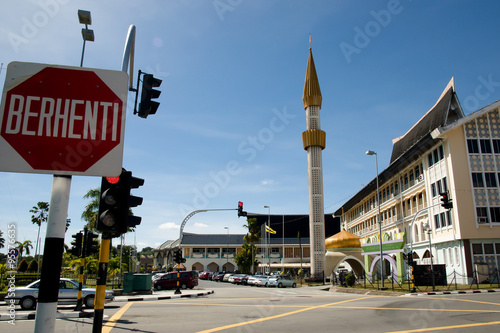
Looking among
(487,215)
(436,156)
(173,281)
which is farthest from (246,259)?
(487,215)

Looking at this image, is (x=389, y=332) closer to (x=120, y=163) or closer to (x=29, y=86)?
(x=120, y=163)

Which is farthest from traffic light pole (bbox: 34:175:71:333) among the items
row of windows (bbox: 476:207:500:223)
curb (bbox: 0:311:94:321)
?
row of windows (bbox: 476:207:500:223)

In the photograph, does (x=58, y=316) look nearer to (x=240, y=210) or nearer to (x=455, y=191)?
(x=240, y=210)

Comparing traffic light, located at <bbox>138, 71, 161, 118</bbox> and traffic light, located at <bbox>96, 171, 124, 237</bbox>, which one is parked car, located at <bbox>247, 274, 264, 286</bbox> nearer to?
traffic light, located at <bbox>138, 71, 161, 118</bbox>

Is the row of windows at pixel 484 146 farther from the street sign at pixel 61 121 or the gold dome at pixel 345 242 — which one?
the street sign at pixel 61 121

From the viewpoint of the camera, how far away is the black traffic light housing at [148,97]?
22.2 feet

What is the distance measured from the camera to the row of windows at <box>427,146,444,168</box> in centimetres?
3475

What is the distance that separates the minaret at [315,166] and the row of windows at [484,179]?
25918mm

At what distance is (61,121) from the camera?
Result: 2.72 m

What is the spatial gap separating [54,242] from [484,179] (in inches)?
1477

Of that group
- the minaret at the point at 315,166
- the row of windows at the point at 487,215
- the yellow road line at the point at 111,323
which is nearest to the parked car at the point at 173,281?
the yellow road line at the point at 111,323

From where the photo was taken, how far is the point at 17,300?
56.3 feet

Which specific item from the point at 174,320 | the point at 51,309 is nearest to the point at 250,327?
the point at 174,320

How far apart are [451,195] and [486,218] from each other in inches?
130
